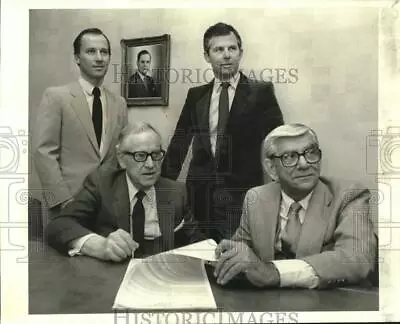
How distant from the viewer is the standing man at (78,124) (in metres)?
1.58

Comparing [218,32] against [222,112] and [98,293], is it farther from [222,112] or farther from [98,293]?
[98,293]

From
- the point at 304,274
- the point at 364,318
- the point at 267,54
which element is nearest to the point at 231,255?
the point at 304,274

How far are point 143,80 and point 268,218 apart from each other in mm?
555

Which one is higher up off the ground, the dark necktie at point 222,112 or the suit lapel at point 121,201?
the dark necktie at point 222,112

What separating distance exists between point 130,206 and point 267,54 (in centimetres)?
61

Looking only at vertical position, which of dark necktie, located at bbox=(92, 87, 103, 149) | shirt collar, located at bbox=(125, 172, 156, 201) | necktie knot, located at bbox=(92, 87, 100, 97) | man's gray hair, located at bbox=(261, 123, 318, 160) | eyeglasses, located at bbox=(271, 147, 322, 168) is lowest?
shirt collar, located at bbox=(125, 172, 156, 201)

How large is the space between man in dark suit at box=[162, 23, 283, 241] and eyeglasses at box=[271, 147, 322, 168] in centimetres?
8

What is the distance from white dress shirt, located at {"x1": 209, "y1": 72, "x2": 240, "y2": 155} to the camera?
160cm

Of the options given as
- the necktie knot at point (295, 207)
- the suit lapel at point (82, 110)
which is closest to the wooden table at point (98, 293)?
the necktie knot at point (295, 207)

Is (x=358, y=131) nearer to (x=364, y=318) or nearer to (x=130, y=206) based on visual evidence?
(x=364, y=318)

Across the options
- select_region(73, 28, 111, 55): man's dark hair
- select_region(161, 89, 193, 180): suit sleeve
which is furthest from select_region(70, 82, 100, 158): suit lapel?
select_region(161, 89, 193, 180): suit sleeve

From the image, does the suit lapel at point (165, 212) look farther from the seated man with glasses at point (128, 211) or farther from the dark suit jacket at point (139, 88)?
the dark suit jacket at point (139, 88)

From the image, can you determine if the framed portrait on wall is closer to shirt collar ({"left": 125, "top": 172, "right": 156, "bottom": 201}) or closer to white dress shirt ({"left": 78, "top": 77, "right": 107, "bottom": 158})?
white dress shirt ({"left": 78, "top": 77, "right": 107, "bottom": 158})

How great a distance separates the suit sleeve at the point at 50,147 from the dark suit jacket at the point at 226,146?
32cm
